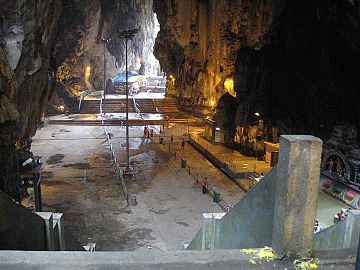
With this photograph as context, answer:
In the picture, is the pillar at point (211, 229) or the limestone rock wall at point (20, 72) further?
the limestone rock wall at point (20, 72)

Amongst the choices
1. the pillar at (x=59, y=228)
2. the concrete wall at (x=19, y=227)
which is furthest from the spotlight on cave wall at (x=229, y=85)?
the concrete wall at (x=19, y=227)

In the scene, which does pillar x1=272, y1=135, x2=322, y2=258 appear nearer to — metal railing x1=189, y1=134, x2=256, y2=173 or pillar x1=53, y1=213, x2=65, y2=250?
pillar x1=53, y1=213, x2=65, y2=250

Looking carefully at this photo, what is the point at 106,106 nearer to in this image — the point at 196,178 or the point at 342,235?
the point at 196,178

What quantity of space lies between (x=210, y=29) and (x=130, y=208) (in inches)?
906

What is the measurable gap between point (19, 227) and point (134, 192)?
48.0 feet

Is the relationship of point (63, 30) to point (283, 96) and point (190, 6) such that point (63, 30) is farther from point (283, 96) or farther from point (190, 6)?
point (283, 96)

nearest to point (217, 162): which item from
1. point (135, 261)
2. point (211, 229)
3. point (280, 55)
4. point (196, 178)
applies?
point (196, 178)

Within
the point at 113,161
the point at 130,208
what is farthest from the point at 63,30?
the point at 130,208

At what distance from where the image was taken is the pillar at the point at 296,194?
3.16m

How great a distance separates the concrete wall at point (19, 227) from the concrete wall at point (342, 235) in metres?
3.62

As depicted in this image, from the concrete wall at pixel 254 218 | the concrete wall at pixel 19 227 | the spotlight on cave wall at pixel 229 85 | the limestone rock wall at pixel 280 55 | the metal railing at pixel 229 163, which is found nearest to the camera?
the concrete wall at pixel 254 218

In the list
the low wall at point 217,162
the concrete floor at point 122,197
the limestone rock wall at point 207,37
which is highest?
the limestone rock wall at point 207,37

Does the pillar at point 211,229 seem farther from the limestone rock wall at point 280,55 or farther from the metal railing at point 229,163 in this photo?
the metal railing at point 229,163

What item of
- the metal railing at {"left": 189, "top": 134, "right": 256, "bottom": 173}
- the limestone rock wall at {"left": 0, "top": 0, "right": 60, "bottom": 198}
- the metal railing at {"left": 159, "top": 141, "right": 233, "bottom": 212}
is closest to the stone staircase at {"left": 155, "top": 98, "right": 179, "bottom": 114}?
the metal railing at {"left": 159, "top": 141, "right": 233, "bottom": 212}
